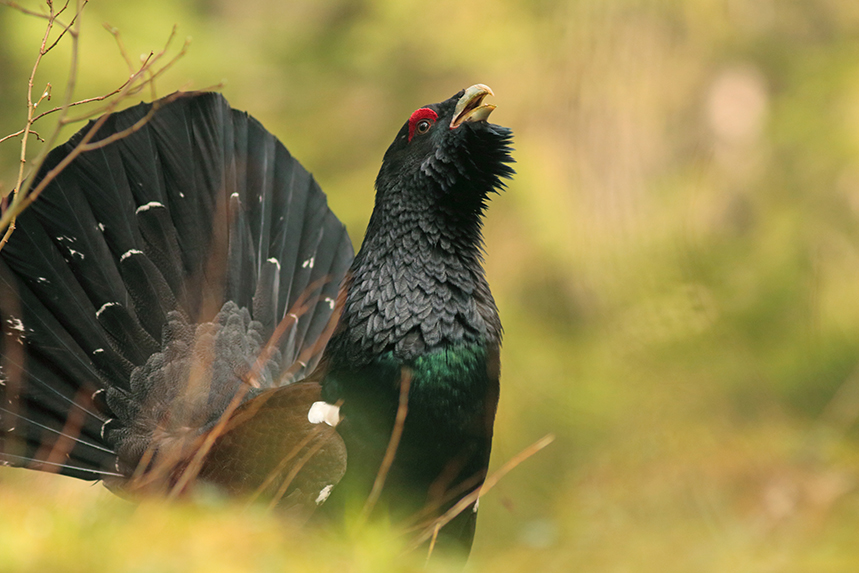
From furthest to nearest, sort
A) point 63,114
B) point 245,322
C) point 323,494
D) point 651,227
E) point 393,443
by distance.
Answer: point 651,227, point 245,322, point 323,494, point 393,443, point 63,114

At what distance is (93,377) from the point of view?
3.30 m

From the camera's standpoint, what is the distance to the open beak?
2.91 metres

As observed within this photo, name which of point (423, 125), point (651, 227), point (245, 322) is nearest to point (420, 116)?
point (423, 125)

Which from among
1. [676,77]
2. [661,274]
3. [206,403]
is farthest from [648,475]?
[206,403]

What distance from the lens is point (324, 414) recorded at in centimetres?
289

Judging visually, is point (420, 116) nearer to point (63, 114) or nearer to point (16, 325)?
point (63, 114)

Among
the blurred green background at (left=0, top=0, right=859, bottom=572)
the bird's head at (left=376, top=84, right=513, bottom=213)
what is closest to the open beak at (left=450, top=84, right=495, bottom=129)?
the bird's head at (left=376, top=84, right=513, bottom=213)

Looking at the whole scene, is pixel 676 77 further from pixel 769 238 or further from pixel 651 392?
pixel 651 392

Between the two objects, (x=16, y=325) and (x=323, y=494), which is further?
(x=16, y=325)

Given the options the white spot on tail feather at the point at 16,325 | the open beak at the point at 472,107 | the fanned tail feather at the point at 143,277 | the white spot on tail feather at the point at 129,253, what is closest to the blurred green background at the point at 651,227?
the fanned tail feather at the point at 143,277

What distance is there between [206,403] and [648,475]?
3813mm

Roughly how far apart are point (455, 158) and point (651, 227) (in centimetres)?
338

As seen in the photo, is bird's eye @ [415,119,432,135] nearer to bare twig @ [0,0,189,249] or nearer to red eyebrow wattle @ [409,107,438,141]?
red eyebrow wattle @ [409,107,438,141]

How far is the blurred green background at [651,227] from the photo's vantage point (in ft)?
18.6
